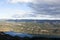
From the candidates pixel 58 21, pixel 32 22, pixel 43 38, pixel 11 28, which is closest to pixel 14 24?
pixel 11 28

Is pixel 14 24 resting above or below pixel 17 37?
above

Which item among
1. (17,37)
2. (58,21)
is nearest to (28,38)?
(17,37)

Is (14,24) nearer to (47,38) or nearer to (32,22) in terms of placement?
(32,22)

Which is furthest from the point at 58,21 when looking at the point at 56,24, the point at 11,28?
the point at 11,28

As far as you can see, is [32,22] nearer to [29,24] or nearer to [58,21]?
[29,24]

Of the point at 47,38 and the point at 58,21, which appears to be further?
the point at 58,21

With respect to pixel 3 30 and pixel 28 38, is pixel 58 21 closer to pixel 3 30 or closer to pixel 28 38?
pixel 28 38

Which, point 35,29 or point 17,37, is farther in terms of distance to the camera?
point 35,29
